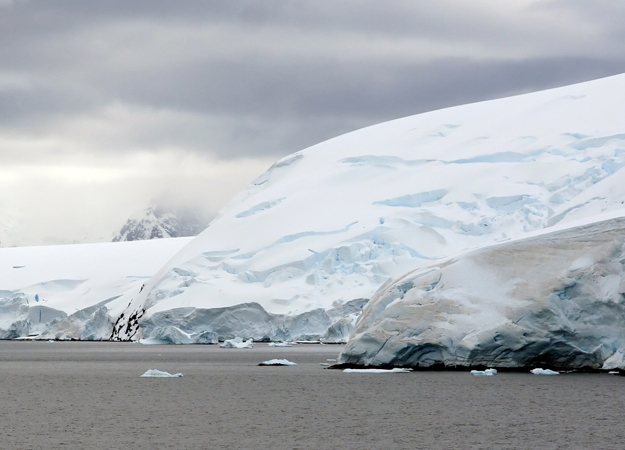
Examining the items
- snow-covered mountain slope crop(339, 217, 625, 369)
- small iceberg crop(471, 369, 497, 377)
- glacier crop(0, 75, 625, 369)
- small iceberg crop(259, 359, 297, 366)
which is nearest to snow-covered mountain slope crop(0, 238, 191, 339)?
glacier crop(0, 75, 625, 369)

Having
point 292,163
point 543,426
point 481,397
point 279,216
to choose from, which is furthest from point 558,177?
point 543,426

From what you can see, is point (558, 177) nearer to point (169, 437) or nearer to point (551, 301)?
point (551, 301)

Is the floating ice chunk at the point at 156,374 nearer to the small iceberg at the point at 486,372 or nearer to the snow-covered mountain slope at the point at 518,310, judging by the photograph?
the snow-covered mountain slope at the point at 518,310

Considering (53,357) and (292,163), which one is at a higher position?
(292,163)

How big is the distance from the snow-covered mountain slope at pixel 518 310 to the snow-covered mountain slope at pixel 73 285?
34.8 meters

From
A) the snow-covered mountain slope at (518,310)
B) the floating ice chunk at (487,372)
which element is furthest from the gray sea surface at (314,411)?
the snow-covered mountain slope at (518,310)

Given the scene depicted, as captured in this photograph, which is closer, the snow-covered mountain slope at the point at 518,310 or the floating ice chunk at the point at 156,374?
the snow-covered mountain slope at the point at 518,310

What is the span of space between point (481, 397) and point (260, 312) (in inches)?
1102

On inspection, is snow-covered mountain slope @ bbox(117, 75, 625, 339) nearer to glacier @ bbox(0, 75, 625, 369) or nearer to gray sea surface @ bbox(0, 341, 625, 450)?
glacier @ bbox(0, 75, 625, 369)

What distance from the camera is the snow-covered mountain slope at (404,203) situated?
44.1m

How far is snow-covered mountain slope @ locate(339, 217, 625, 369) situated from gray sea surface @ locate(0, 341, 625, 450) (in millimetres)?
740

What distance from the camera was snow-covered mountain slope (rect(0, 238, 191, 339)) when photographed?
5647 cm

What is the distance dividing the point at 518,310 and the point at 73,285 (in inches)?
2279

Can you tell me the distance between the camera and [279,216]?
51750 millimetres
